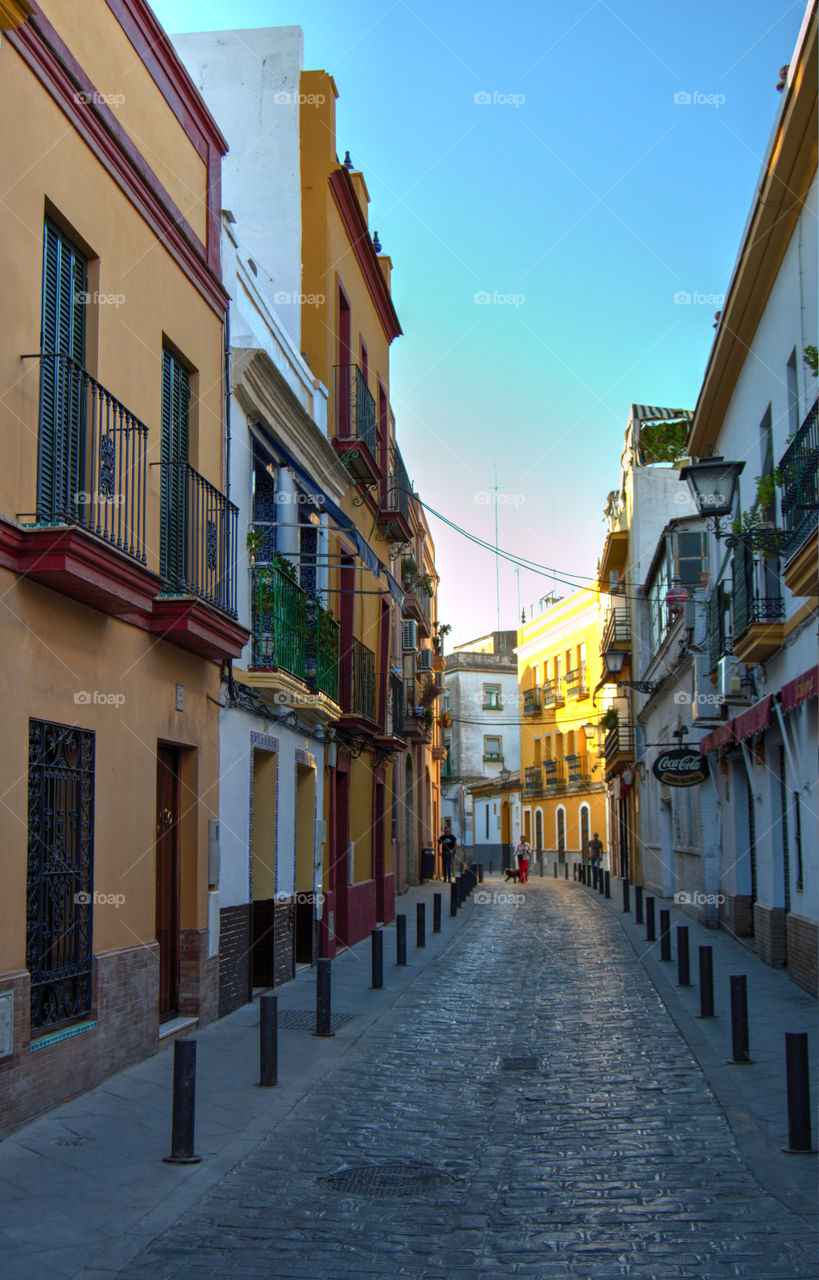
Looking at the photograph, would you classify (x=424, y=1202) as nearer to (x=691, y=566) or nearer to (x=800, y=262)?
(x=800, y=262)

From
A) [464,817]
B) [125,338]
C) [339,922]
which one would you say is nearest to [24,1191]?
[125,338]

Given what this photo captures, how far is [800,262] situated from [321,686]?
7685mm

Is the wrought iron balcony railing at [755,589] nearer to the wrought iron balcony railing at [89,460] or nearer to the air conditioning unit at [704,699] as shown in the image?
the air conditioning unit at [704,699]

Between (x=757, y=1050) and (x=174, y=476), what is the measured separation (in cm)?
694

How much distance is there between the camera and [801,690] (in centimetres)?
1148

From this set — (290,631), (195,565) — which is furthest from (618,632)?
(195,565)

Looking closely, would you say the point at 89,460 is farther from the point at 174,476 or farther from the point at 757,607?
the point at 757,607

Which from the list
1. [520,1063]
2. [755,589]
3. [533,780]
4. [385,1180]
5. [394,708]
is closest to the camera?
[385,1180]

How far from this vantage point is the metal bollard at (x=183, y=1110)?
6773 mm

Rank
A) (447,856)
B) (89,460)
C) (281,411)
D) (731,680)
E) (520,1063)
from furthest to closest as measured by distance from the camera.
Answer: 1. (447,856)
2. (731,680)
3. (281,411)
4. (520,1063)
5. (89,460)

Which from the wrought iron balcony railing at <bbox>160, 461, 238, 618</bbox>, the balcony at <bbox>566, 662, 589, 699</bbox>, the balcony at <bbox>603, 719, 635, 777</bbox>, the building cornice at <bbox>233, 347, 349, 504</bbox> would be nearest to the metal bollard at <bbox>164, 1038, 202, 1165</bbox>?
the wrought iron balcony railing at <bbox>160, 461, 238, 618</bbox>

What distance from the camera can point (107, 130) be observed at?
30.9ft

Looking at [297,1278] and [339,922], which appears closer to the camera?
[297,1278]

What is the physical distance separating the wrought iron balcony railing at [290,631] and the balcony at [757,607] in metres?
5.16
